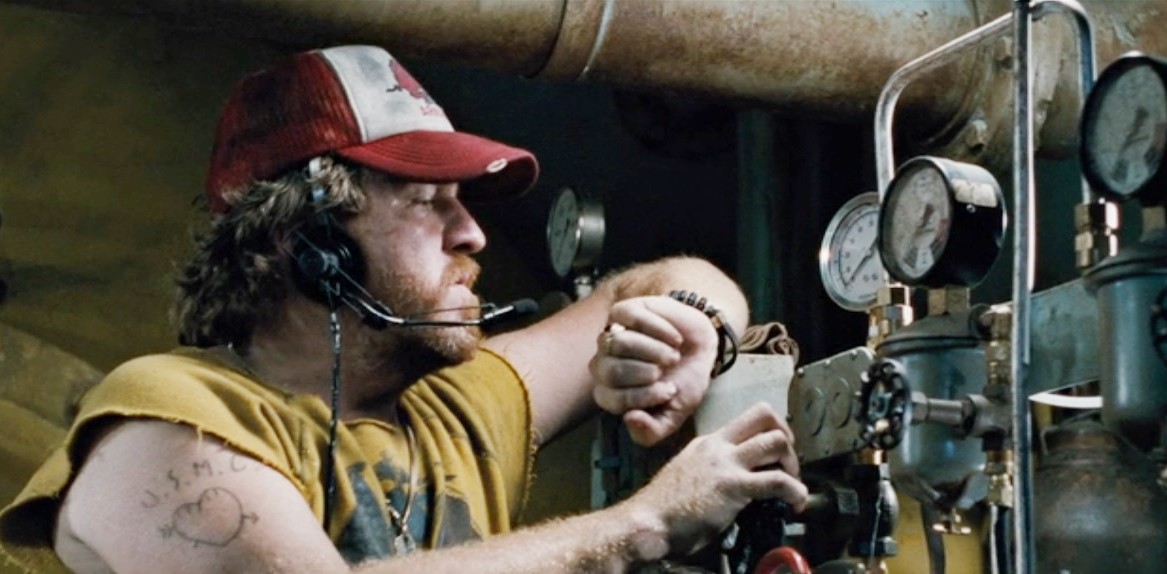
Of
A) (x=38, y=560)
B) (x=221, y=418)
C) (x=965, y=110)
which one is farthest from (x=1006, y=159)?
(x=38, y=560)

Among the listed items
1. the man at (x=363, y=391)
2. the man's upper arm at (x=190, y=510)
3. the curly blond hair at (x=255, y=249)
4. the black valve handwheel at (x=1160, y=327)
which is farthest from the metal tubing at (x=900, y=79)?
the man's upper arm at (x=190, y=510)

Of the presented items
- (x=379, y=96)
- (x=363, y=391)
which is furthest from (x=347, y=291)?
(x=379, y=96)

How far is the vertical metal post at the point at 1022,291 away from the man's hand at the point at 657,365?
64 centimetres

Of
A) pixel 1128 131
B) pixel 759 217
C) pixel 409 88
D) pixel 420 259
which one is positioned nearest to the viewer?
pixel 1128 131

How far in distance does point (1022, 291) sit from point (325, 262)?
1.02m

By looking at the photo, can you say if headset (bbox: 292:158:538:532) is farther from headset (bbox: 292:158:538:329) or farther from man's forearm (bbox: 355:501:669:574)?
man's forearm (bbox: 355:501:669:574)

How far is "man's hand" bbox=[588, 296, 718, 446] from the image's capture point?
270 cm

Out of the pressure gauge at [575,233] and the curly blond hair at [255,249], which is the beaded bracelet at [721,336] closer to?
the curly blond hair at [255,249]

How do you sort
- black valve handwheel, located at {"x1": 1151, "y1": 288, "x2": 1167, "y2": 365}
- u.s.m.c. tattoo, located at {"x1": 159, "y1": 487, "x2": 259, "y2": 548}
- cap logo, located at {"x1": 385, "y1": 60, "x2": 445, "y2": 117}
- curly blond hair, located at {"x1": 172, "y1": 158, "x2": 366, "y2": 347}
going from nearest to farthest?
black valve handwheel, located at {"x1": 1151, "y1": 288, "x2": 1167, "y2": 365} < u.s.m.c. tattoo, located at {"x1": 159, "y1": 487, "x2": 259, "y2": 548} < curly blond hair, located at {"x1": 172, "y1": 158, "x2": 366, "y2": 347} < cap logo, located at {"x1": 385, "y1": 60, "x2": 445, "y2": 117}

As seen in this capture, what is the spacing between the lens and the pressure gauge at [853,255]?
3168 millimetres

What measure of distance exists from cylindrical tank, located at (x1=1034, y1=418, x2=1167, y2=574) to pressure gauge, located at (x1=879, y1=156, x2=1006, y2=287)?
0.70 m

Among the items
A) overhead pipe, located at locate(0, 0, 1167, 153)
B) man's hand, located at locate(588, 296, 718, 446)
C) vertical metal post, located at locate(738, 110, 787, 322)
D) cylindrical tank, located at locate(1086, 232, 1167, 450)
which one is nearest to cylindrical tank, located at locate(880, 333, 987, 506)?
cylindrical tank, located at locate(1086, 232, 1167, 450)

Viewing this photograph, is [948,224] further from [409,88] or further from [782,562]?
[409,88]

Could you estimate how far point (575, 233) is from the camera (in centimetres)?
349
